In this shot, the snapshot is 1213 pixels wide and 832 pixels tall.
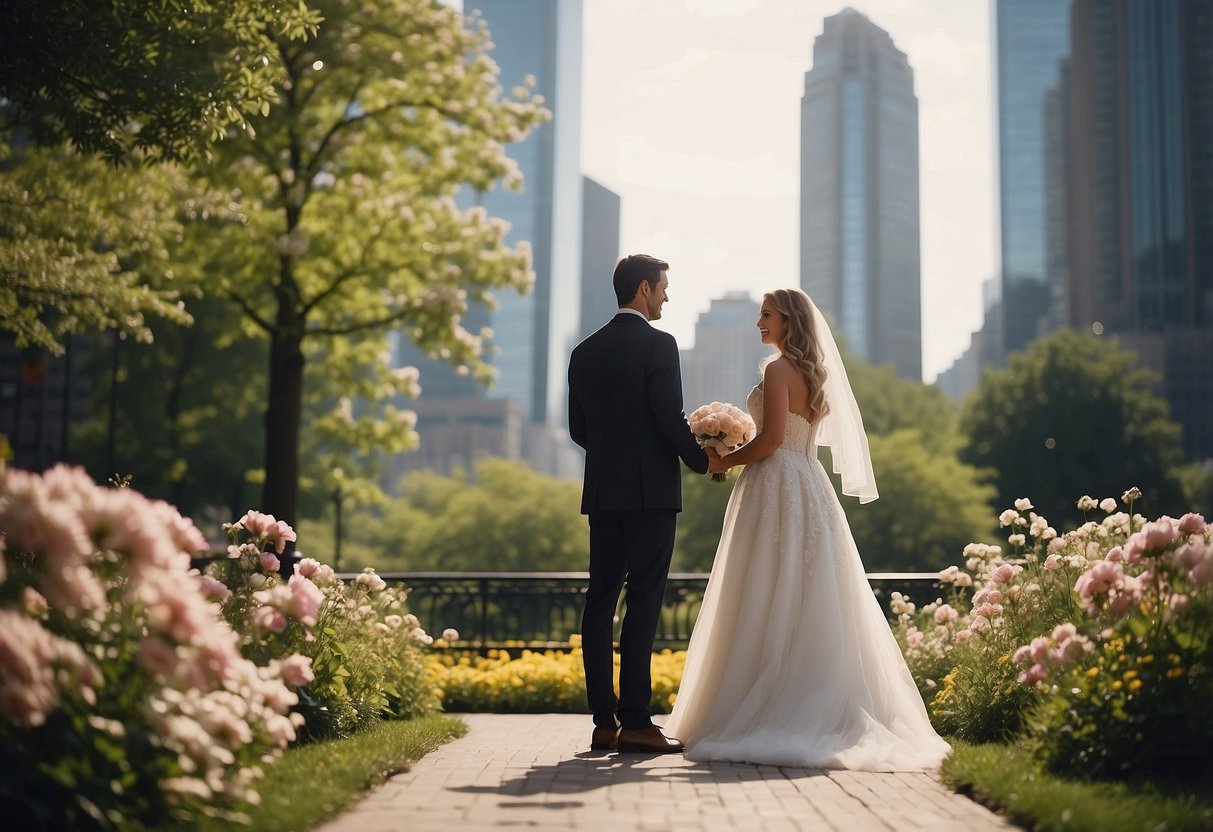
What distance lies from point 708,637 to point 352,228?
12.9 metres

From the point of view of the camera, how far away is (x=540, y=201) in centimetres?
18788

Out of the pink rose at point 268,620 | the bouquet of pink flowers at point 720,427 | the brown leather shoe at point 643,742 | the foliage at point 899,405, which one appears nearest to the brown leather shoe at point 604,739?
the brown leather shoe at point 643,742

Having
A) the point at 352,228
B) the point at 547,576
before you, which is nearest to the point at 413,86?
the point at 352,228

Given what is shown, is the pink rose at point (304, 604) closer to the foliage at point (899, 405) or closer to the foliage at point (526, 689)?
the foliage at point (526, 689)

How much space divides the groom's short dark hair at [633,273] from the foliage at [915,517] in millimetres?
38563

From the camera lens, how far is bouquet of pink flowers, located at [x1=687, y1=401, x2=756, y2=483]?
8.04 m

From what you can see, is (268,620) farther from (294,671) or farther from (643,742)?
(643,742)

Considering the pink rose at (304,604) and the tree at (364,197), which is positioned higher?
the tree at (364,197)

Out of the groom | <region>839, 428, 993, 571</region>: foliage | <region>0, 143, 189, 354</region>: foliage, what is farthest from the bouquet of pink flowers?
<region>839, 428, 993, 571</region>: foliage

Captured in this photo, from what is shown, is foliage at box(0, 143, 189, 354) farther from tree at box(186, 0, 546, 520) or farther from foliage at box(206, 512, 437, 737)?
foliage at box(206, 512, 437, 737)

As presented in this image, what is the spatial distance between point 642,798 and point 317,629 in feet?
9.44

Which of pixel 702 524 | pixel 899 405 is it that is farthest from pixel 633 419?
pixel 899 405

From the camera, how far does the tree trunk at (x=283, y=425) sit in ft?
57.2

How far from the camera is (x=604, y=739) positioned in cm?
737
